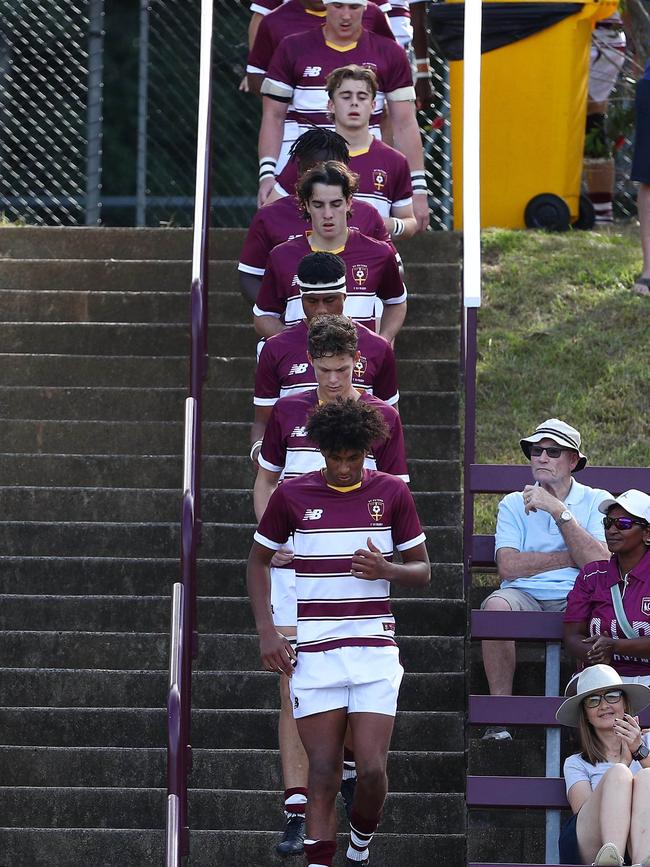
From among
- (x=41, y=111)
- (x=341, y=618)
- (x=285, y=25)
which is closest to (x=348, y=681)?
(x=341, y=618)

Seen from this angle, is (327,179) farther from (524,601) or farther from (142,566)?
(142,566)

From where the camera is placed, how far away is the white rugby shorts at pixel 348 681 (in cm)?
654

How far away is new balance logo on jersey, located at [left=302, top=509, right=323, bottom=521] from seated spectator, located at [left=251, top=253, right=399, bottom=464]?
77cm

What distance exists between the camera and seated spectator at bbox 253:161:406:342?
305 inches

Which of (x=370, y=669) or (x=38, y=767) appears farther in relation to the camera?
(x=38, y=767)

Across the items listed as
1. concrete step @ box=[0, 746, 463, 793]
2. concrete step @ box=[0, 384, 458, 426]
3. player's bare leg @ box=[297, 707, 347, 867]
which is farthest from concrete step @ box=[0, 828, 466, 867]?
concrete step @ box=[0, 384, 458, 426]

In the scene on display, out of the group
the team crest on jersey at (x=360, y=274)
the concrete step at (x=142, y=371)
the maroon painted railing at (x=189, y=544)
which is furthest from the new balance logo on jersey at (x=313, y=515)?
the concrete step at (x=142, y=371)

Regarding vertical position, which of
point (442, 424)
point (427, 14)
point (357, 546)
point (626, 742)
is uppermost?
point (427, 14)

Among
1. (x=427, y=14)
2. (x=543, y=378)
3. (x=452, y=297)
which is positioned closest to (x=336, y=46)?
(x=452, y=297)

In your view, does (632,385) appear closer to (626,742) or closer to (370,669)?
(626,742)

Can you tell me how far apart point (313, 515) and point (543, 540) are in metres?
1.95

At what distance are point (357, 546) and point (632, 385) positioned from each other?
436 cm

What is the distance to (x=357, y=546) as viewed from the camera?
6602mm

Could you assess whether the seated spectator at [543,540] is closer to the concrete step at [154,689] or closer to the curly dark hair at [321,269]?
the concrete step at [154,689]
